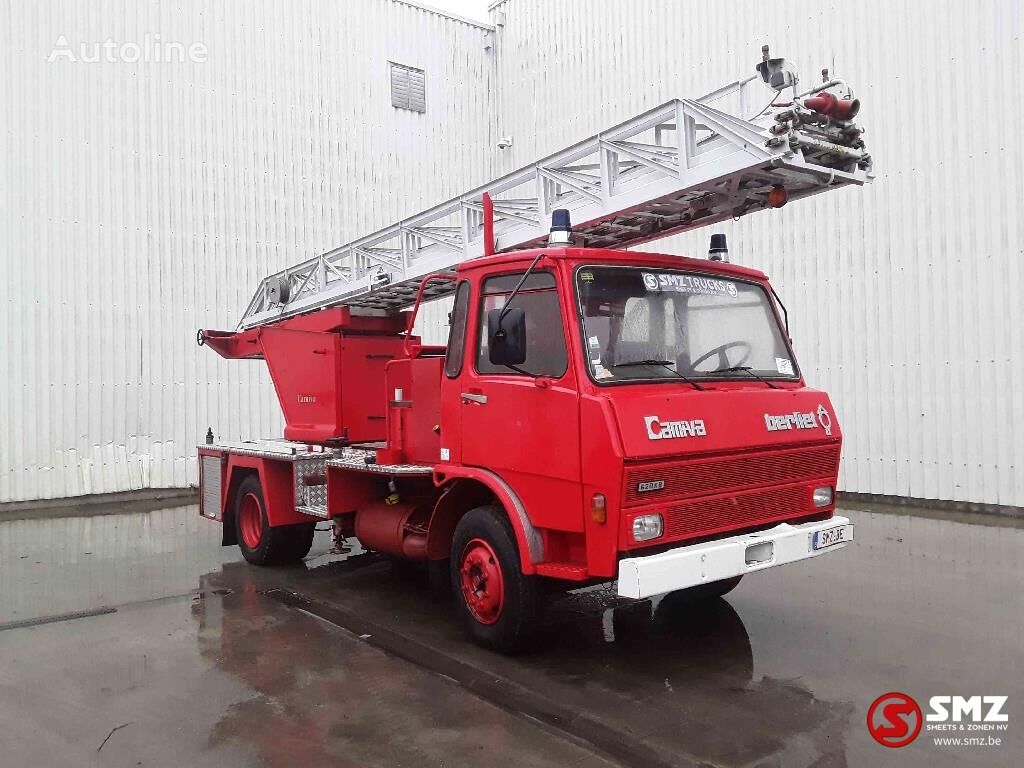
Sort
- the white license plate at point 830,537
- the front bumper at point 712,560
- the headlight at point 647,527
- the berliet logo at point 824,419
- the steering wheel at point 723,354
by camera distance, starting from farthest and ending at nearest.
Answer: the berliet logo at point 824,419 < the steering wheel at point 723,354 < the white license plate at point 830,537 < the headlight at point 647,527 < the front bumper at point 712,560

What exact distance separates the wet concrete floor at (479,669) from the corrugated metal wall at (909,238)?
9.14 ft

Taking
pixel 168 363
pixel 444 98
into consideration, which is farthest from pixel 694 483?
pixel 444 98

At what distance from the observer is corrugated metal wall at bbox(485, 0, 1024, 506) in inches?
397

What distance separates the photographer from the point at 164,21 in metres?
13.5

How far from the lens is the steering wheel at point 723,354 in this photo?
17.3 feet

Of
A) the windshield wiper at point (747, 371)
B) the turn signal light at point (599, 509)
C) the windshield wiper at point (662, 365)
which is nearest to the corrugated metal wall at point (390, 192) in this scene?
the windshield wiper at point (747, 371)

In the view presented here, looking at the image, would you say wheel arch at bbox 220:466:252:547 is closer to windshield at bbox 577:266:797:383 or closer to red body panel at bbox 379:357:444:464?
red body panel at bbox 379:357:444:464

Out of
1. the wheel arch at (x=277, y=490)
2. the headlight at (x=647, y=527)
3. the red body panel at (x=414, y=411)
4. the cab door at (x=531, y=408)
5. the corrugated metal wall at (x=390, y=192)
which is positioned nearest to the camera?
the headlight at (x=647, y=527)

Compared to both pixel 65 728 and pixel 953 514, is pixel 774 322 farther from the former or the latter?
pixel 953 514

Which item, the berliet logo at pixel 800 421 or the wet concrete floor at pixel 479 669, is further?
the berliet logo at pixel 800 421

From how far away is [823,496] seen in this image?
5543 mm

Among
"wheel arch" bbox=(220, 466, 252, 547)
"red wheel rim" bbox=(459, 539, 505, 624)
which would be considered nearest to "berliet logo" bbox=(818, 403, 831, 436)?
"red wheel rim" bbox=(459, 539, 505, 624)

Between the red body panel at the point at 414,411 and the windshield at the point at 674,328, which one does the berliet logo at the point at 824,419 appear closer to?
the windshield at the point at 674,328

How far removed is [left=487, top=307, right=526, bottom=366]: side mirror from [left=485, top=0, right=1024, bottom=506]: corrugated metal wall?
25.3 ft
